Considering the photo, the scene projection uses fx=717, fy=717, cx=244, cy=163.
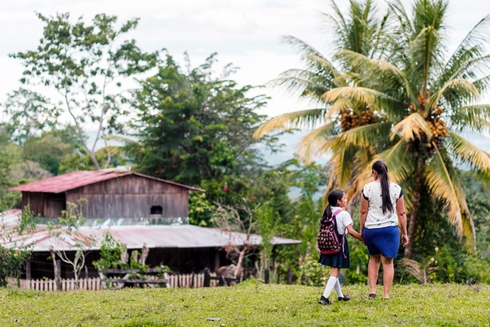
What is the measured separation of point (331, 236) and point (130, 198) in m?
19.4

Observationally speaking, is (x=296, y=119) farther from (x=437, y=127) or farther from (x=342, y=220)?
(x=342, y=220)

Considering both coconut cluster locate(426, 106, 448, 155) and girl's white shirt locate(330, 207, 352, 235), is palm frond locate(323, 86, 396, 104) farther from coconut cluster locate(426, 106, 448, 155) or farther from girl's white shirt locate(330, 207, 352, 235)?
girl's white shirt locate(330, 207, 352, 235)

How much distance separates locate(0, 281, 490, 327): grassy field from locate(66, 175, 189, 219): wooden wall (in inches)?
563

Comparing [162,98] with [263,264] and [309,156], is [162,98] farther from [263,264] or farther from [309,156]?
[309,156]

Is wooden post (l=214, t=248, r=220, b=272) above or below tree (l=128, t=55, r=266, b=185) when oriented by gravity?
below

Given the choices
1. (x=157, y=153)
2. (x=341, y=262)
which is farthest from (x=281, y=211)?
(x=341, y=262)

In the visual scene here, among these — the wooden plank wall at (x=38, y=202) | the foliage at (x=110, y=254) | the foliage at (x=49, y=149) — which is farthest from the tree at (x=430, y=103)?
the foliage at (x=49, y=149)

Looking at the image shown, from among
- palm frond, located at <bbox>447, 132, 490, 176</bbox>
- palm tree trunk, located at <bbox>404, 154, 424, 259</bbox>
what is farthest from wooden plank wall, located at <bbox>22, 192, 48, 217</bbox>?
palm frond, located at <bbox>447, 132, 490, 176</bbox>

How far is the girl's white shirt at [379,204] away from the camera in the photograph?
9.56 metres

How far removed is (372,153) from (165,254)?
10111mm

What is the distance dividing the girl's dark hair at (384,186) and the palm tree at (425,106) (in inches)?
378

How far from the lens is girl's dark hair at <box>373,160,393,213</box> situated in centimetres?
948

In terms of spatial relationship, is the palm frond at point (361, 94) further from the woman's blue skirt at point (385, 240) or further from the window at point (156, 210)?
the window at point (156, 210)

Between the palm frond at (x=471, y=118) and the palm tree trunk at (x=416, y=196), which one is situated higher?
the palm frond at (x=471, y=118)
